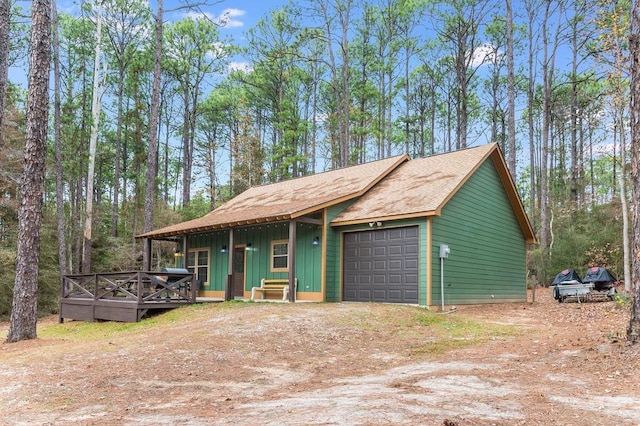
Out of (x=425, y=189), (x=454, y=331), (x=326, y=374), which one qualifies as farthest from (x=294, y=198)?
(x=326, y=374)

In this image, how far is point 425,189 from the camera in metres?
13.8

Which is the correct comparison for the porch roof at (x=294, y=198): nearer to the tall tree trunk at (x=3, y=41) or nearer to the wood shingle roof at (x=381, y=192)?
the wood shingle roof at (x=381, y=192)

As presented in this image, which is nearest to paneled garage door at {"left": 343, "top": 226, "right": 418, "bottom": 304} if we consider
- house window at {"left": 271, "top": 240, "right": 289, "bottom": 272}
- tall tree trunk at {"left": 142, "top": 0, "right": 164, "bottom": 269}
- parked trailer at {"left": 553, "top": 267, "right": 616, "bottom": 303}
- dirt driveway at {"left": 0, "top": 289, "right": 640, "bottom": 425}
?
dirt driveway at {"left": 0, "top": 289, "right": 640, "bottom": 425}

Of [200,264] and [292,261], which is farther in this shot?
[200,264]

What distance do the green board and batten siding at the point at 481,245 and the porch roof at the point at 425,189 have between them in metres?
0.33

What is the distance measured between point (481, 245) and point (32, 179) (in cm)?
1204

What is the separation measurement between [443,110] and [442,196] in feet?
73.2

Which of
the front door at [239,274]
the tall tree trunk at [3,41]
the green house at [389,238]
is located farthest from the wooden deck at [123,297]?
the tall tree trunk at [3,41]

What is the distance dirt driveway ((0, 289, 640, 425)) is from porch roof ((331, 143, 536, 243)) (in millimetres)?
3118

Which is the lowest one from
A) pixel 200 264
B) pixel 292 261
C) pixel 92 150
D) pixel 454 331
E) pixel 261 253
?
pixel 454 331

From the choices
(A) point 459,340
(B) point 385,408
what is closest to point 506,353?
(A) point 459,340

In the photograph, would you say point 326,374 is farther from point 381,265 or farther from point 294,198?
point 294,198

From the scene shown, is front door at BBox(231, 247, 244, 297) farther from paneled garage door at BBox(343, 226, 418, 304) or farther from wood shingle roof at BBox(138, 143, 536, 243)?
paneled garage door at BBox(343, 226, 418, 304)

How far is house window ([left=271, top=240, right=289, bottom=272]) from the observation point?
15156 millimetres
